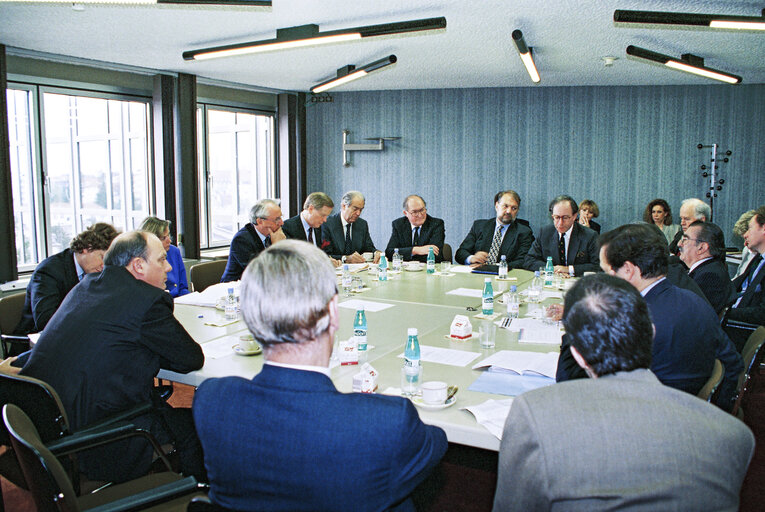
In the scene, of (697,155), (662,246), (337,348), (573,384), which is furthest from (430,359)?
(697,155)

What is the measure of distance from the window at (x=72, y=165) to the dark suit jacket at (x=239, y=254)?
2.43 m

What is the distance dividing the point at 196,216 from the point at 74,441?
5.41m

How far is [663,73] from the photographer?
22.8 feet

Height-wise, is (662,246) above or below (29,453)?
above

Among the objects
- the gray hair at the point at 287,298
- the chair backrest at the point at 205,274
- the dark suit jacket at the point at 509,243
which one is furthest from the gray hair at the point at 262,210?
the gray hair at the point at 287,298

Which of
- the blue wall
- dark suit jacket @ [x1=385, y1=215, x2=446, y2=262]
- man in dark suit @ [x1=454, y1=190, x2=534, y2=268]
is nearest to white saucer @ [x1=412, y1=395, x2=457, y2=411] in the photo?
man in dark suit @ [x1=454, y1=190, x2=534, y2=268]

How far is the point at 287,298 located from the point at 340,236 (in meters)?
4.87

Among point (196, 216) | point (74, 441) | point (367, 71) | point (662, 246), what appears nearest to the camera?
point (74, 441)

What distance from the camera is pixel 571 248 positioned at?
5562 mm

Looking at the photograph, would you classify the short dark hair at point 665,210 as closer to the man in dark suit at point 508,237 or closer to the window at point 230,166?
the man in dark suit at point 508,237

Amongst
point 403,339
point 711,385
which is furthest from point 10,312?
point 711,385

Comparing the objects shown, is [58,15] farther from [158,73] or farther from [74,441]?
[74,441]

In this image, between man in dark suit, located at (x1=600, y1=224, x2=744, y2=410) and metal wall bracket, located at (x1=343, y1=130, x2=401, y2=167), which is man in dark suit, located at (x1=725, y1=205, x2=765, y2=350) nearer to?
man in dark suit, located at (x1=600, y1=224, x2=744, y2=410)

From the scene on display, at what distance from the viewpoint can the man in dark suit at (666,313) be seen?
2336 millimetres
